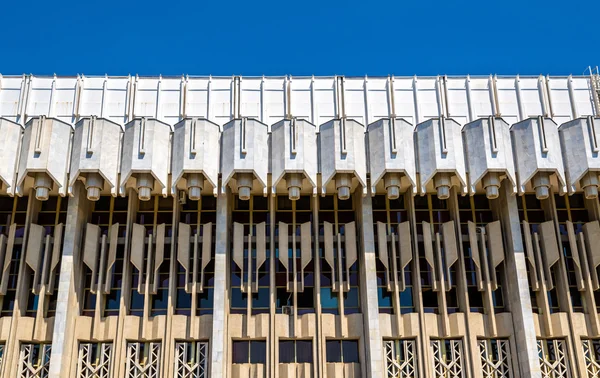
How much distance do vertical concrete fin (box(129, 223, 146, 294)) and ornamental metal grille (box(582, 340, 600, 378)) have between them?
51.3 feet

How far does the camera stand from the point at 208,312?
2653 centimetres

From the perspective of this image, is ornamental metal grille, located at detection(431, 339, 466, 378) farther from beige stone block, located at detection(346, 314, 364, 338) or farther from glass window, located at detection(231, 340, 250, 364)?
glass window, located at detection(231, 340, 250, 364)

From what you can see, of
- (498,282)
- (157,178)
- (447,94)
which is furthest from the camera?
(447,94)

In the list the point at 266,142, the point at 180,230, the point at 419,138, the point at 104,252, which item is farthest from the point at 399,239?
the point at 104,252

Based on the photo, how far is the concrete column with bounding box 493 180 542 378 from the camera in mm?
24688

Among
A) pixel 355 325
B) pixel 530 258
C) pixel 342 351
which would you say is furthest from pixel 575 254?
pixel 342 351

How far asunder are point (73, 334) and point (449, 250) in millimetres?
13512

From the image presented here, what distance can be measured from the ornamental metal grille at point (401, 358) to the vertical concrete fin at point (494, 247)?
3.71 meters

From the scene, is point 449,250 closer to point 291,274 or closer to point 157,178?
point 291,274

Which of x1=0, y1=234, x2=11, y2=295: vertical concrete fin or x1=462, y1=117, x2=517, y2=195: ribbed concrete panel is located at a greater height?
x1=462, y1=117, x2=517, y2=195: ribbed concrete panel

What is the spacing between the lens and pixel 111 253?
26500mm

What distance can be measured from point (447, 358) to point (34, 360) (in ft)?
46.7

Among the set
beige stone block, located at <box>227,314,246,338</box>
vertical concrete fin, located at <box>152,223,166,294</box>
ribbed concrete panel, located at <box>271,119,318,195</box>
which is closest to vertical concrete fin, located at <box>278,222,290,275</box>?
ribbed concrete panel, located at <box>271,119,318,195</box>

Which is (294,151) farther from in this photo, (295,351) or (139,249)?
(295,351)
